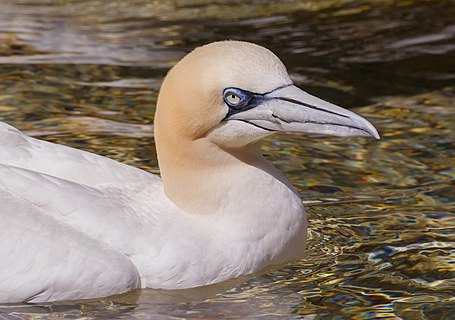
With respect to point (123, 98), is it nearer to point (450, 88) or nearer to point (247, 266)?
point (450, 88)

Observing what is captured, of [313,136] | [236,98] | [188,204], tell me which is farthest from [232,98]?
[313,136]

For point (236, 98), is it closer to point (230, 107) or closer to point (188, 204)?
point (230, 107)

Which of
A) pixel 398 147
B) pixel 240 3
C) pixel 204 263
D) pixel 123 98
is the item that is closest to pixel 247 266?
pixel 204 263

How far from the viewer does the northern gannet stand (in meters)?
4.83

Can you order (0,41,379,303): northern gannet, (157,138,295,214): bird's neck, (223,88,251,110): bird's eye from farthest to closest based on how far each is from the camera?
(157,138,295,214): bird's neck → (223,88,251,110): bird's eye → (0,41,379,303): northern gannet

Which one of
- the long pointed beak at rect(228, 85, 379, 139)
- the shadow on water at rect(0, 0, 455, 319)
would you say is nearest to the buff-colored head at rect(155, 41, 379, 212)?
the long pointed beak at rect(228, 85, 379, 139)

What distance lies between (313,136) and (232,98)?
2.27 meters

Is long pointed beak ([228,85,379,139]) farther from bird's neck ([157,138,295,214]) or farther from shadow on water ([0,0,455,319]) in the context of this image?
shadow on water ([0,0,455,319])

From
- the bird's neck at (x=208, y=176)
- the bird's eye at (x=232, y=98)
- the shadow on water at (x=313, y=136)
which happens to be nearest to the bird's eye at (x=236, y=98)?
the bird's eye at (x=232, y=98)

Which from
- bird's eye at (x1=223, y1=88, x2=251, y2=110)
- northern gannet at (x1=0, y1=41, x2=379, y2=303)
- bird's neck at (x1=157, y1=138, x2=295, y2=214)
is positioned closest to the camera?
northern gannet at (x1=0, y1=41, x2=379, y2=303)

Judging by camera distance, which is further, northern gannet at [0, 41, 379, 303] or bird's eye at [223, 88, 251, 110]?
bird's eye at [223, 88, 251, 110]

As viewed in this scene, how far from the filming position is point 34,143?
17.9ft

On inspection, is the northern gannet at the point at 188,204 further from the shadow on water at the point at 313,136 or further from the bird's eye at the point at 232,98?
the shadow on water at the point at 313,136

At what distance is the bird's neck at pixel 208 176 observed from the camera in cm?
507
